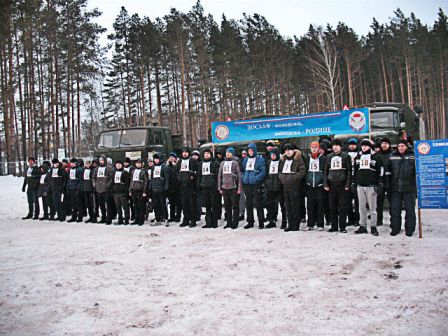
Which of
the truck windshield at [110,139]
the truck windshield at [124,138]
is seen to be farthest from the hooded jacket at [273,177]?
the truck windshield at [110,139]

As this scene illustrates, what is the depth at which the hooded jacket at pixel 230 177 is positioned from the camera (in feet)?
30.4

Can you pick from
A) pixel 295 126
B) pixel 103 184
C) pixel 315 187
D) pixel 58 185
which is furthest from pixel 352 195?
pixel 58 185

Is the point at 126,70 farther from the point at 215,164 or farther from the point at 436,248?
the point at 436,248

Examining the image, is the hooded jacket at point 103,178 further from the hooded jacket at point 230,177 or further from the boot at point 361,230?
the boot at point 361,230

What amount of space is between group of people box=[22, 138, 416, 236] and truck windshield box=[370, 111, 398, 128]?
2.54 metres

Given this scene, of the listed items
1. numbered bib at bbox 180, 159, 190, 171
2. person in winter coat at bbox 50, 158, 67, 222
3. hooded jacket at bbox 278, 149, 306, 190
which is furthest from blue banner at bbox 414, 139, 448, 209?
person in winter coat at bbox 50, 158, 67, 222

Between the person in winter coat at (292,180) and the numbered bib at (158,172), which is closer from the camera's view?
the person in winter coat at (292,180)

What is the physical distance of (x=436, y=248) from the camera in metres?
6.12

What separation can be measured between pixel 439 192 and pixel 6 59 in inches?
1018

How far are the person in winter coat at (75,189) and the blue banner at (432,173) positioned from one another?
29.3 ft

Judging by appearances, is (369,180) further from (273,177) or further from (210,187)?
(210,187)

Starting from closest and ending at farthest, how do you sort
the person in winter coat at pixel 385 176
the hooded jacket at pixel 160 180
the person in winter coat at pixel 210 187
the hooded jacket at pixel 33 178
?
the person in winter coat at pixel 385 176, the person in winter coat at pixel 210 187, the hooded jacket at pixel 160 180, the hooded jacket at pixel 33 178

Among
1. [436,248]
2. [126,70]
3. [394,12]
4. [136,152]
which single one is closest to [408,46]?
[394,12]

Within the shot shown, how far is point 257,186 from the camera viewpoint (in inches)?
358
